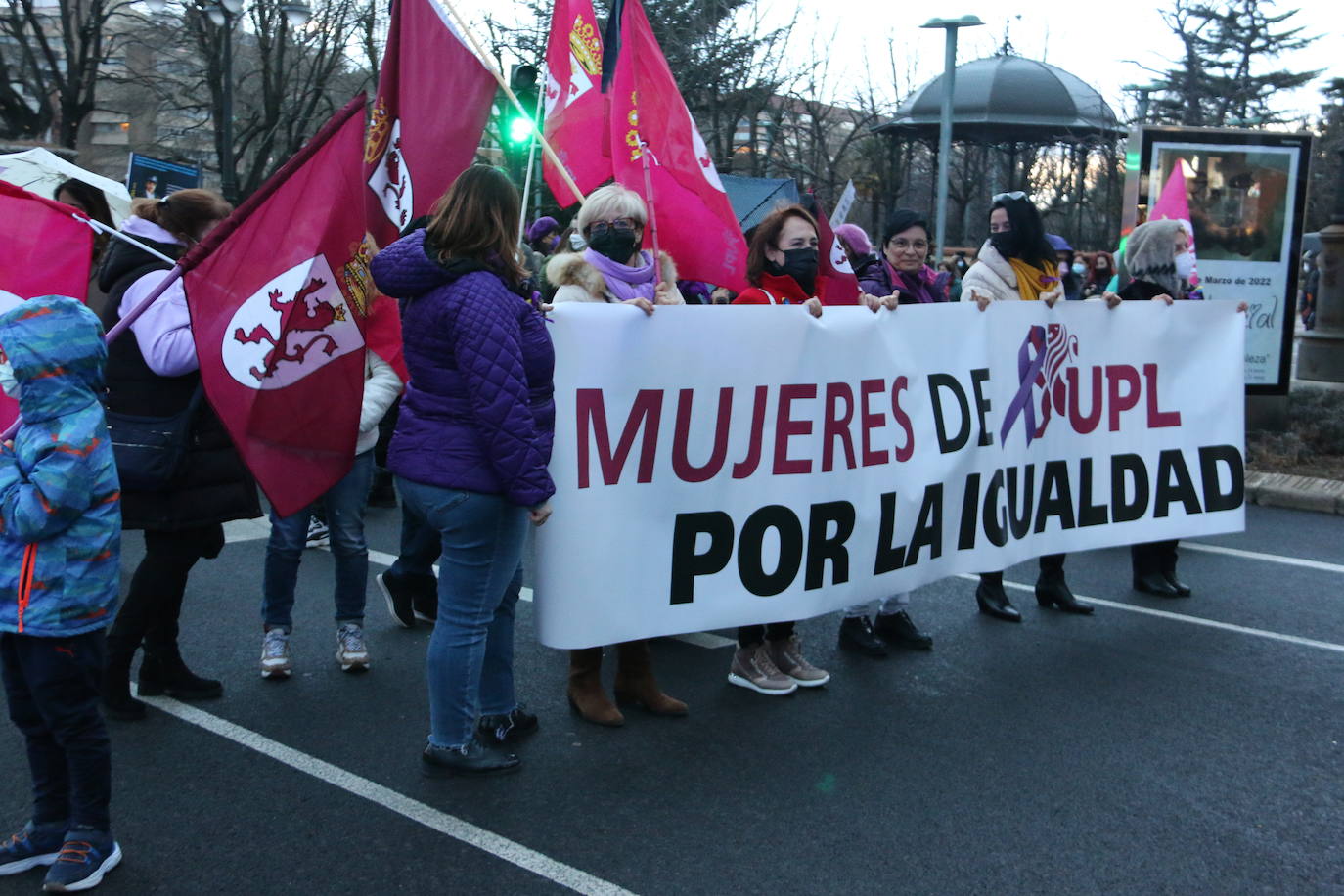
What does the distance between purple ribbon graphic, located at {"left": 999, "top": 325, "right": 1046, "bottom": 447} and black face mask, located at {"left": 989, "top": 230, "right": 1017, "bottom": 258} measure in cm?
43

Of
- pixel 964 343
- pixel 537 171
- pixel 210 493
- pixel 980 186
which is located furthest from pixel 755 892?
pixel 980 186

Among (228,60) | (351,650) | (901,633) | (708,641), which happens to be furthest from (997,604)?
(228,60)

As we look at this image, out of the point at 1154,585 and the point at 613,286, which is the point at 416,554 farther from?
the point at 1154,585

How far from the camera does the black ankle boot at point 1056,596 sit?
6.13m

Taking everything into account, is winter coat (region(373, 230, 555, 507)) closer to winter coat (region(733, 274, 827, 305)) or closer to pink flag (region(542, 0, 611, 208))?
winter coat (region(733, 274, 827, 305))

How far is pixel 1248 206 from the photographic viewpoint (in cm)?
1165

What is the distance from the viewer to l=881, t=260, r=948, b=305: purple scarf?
560 centimetres

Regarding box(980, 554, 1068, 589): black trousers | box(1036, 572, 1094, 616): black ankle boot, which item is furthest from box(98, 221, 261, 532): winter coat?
box(1036, 572, 1094, 616): black ankle boot

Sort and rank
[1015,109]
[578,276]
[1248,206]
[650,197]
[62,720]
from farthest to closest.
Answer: [1015,109]
[1248,206]
[650,197]
[578,276]
[62,720]

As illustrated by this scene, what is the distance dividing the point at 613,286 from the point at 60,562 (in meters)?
2.02

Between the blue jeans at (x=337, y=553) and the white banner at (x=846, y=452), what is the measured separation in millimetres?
1215

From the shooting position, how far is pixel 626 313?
14.0ft

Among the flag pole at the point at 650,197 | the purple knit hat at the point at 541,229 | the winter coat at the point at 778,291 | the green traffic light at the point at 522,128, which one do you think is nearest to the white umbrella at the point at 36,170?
the purple knit hat at the point at 541,229

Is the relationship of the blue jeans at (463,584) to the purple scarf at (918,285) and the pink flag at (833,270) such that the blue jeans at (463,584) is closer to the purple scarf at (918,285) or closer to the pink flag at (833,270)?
the pink flag at (833,270)
